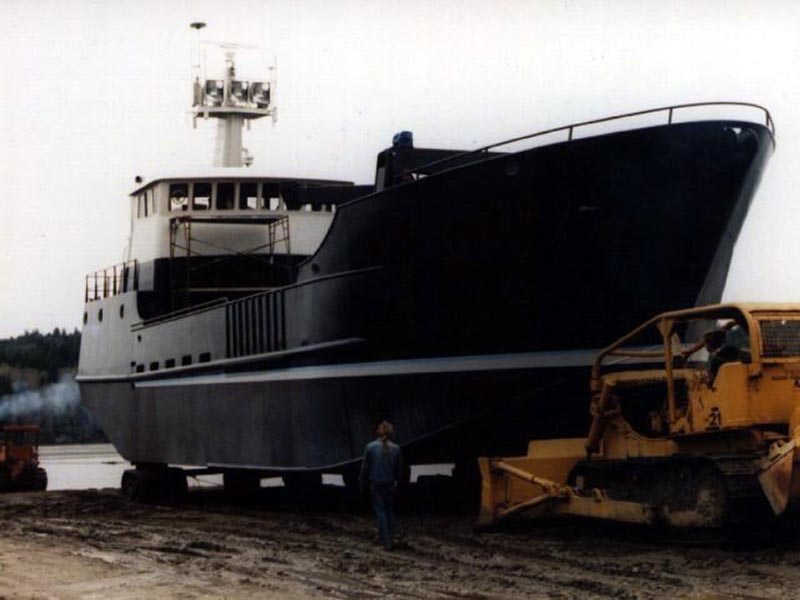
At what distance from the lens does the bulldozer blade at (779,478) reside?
1081cm

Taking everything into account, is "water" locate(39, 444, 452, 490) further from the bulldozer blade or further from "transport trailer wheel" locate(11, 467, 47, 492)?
the bulldozer blade

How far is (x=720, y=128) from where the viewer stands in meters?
14.8

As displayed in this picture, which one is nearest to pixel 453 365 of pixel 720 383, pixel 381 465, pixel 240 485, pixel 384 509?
pixel 381 465

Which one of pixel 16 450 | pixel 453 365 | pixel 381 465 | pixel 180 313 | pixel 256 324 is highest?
pixel 180 313

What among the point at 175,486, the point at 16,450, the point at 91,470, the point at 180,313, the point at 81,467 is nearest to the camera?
the point at 180,313

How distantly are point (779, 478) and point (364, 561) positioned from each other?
359cm

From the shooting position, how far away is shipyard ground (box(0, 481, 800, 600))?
34.4ft

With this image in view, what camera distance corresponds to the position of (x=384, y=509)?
44.1 feet

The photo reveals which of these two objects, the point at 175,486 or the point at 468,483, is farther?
the point at 175,486

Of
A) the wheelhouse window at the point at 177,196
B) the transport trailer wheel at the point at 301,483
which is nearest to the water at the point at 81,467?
the transport trailer wheel at the point at 301,483

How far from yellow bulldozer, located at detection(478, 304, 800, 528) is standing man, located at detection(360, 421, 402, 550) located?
858 mm

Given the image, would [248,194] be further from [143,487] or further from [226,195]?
[143,487]

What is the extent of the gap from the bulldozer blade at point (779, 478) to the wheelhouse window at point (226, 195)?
12675mm

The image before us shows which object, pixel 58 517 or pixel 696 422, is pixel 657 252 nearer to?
pixel 696 422
